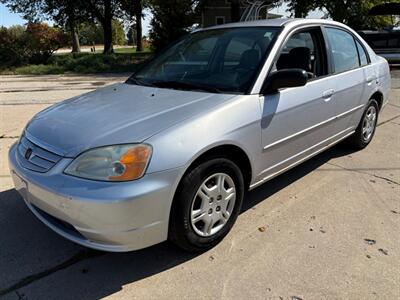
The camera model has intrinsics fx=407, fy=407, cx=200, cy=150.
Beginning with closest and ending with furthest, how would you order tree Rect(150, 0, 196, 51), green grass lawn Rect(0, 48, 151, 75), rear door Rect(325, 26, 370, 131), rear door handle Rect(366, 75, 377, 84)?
rear door Rect(325, 26, 370, 131)
rear door handle Rect(366, 75, 377, 84)
green grass lawn Rect(0, 48, 151, 75)
tree Rect(150, 0, 196, 51)

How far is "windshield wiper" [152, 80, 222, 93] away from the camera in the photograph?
3.30m

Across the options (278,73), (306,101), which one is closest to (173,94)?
(278,73)

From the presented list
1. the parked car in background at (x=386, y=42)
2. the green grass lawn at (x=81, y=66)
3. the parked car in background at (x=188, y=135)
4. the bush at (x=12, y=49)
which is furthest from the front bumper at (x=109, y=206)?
the bush at (x=12, y=49)

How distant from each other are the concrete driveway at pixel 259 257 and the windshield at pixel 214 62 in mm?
1184

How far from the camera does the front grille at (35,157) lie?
2666 millimetres

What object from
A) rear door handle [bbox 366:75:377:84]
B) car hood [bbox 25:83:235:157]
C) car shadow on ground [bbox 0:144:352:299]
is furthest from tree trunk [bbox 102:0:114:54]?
car shadow on ground [bbox 0:144:352:299]

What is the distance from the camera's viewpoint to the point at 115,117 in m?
2.92

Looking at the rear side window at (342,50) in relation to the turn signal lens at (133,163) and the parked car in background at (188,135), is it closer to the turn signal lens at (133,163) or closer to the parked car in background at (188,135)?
the parked car in background at (188,135)

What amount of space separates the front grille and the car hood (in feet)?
0.17

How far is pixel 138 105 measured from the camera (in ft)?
10.3

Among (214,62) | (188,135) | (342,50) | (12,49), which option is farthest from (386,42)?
(12,49)

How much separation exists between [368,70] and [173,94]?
272cm

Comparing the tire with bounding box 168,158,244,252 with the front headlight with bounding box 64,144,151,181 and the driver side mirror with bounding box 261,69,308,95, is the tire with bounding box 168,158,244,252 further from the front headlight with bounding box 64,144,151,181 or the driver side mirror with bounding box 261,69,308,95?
the driver side mirror with bounding box 261,69,308,95

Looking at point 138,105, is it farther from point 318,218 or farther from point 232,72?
point 318,218
